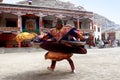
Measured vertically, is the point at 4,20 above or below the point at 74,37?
below

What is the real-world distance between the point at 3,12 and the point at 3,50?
10.0 metres

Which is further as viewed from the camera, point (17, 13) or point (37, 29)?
point (37, 29)

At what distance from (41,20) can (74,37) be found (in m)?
31.3

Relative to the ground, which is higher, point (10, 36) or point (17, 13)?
point (17, 13)

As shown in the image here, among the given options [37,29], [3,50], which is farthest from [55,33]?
[37,29]

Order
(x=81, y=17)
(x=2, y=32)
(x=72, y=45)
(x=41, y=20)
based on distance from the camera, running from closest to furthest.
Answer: (x=72, y=45)
(x=2, y=32)
(x=41, y=20)
(x=81, y=17)

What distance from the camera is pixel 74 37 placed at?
8188 millimetres

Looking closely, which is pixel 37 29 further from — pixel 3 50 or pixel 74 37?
pixel 74 37

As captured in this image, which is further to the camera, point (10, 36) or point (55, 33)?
point (10, 36)

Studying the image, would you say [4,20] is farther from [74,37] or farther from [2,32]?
[74,37]

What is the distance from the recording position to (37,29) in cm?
4003

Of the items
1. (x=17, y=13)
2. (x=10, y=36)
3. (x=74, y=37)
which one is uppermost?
(x=74, y=37)

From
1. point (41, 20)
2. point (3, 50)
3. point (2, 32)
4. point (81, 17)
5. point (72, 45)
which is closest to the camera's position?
point (72, 45)

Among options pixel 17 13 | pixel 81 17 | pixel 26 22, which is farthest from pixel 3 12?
pixel 81 17
